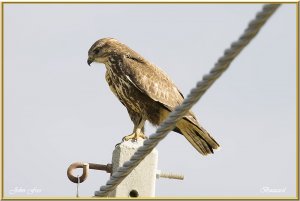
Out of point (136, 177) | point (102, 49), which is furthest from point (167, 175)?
point (102, 49)

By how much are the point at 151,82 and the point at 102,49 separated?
0.81 m

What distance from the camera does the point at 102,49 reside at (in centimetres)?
977

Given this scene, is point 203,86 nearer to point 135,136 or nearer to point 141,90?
point 135,136

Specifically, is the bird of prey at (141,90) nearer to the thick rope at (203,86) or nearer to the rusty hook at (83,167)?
the rusty hook at (83,167)

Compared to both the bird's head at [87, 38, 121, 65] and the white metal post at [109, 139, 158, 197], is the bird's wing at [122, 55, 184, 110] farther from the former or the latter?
the white metal post at [109, 139, 158, 197]

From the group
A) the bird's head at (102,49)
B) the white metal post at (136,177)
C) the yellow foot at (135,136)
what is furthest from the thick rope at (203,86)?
the bird's head at (102,49)

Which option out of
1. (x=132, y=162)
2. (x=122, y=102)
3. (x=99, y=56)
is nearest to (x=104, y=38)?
(x=99, y=56)

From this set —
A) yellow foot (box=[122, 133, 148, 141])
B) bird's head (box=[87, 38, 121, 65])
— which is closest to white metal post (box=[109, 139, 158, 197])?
yellow foot (box=[122, 133, 148, 141])

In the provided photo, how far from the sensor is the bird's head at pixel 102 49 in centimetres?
967

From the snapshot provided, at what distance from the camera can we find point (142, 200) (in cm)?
536

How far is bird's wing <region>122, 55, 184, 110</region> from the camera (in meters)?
9.30

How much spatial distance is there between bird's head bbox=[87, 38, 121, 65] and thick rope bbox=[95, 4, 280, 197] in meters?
5.31

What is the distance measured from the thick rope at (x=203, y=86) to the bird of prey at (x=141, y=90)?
14.0 feet

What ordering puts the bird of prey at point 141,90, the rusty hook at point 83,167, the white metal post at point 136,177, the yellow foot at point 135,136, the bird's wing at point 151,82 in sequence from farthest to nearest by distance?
the bird's wing at point 151,82 < the bird of prey at point 141,90 < the yellow foot at point 135,136 < the rusty hook at point 83,167 < the white metal post at point 136,177
